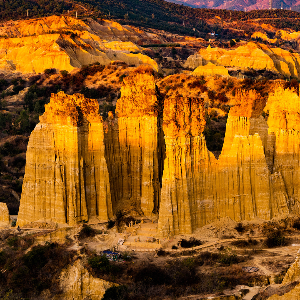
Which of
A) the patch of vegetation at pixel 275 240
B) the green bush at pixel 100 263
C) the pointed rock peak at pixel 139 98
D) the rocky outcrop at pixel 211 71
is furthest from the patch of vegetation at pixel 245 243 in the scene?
the rocky outcrop at pixel 211 71

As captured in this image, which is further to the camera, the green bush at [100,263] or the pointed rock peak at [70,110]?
the pointed rock peak at [70,110]

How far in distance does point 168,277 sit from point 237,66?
7314cm

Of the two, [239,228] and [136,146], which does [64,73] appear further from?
[239,228]

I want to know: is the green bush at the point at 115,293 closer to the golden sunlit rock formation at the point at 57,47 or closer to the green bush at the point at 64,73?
the green bush at the point at 64,73

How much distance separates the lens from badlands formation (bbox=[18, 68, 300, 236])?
1318 inches

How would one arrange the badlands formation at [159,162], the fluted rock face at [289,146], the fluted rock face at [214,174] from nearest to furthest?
the fluted rock face at [214,174], the badlands formation at [159,162], the fluted rock face at [289,146]

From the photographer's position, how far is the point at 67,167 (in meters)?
36.7

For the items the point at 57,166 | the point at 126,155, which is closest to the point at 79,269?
the point at 57,166

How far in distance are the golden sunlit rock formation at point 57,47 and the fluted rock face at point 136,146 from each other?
5713cm

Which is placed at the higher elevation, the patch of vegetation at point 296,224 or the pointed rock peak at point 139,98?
the pointed rock peak at point 139,98

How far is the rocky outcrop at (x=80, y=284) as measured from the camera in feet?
98.7

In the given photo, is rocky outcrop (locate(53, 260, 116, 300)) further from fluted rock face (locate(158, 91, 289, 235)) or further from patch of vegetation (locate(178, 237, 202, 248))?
fluted rock face (locate(158, 91, 289, 235))

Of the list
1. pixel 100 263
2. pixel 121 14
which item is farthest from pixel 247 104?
pixel 121 14

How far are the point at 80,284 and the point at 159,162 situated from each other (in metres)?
11.6
